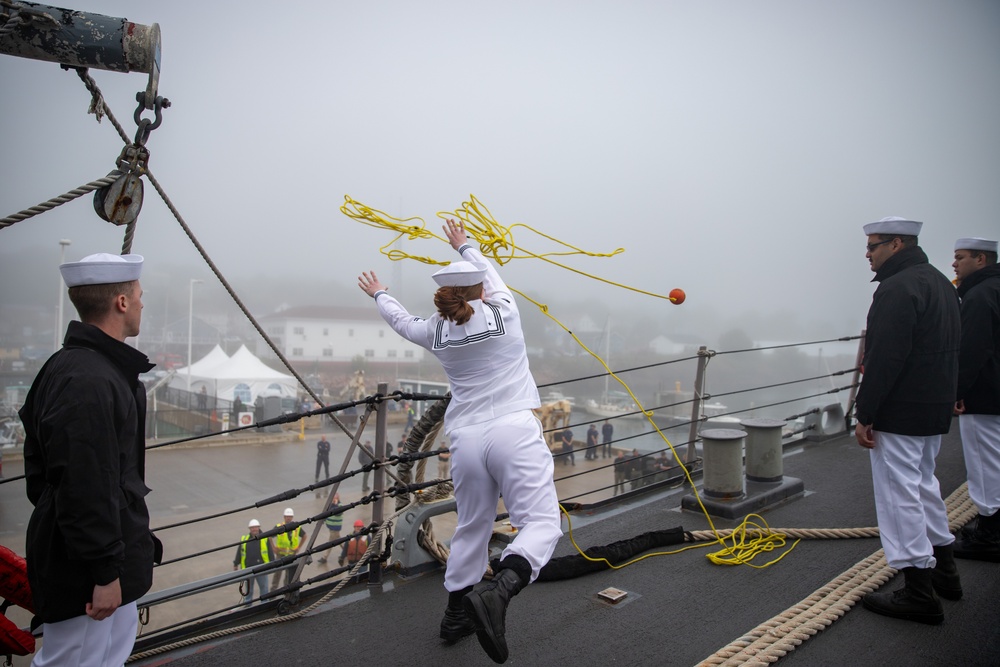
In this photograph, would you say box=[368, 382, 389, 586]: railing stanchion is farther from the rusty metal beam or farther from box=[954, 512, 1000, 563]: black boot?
box=[954, 512, 1000, 563]: black boot

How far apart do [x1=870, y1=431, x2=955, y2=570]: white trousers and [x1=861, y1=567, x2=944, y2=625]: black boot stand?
53mm

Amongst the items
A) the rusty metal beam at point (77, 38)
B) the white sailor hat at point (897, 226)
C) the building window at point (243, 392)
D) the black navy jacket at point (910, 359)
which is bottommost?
the building window at point (243, 392)

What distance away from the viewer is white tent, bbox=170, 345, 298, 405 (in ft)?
90.5

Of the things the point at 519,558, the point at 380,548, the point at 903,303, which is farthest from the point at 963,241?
the point at 380,548

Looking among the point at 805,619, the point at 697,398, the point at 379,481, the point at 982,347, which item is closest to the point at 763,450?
the point at 697,398

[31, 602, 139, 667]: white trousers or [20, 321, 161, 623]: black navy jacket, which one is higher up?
[20, 321, 161, 623]: black navy jacket

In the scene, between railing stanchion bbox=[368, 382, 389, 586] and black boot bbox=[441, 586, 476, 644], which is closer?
black boot bbox=[441, 586, 476, 644]

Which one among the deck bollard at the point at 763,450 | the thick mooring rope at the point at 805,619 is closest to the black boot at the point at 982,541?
the thick mooring rope at the point at 805,619

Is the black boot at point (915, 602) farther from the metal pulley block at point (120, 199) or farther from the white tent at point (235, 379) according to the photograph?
the white tent at point (235, 379)

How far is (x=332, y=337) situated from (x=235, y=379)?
1785 centimetres

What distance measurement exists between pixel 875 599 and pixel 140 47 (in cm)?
343

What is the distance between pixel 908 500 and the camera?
2639 mm

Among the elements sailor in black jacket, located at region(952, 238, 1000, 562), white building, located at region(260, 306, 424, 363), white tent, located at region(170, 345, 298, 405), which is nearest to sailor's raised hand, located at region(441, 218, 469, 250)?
sailor in black jacket, located at region(952, 238, 1000, 562)

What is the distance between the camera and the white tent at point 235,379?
27594mm
